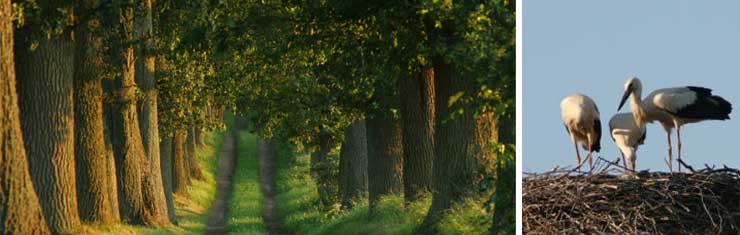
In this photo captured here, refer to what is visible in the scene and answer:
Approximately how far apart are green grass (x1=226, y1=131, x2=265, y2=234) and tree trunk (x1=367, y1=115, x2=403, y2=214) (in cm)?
360

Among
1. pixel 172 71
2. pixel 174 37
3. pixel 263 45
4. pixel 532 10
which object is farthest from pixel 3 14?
pixel 172 71

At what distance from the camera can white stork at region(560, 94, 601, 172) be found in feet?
33.5

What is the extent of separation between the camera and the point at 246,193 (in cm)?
3092

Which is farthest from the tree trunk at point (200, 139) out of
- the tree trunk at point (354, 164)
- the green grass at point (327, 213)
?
the tree trunk at point (354, 164)

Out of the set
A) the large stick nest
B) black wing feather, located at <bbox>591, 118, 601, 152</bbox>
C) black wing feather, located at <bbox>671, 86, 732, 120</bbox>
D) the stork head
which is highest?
the stork head

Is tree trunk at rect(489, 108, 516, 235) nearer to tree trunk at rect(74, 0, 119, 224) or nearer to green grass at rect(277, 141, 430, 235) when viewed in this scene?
green grass at rect(277, 141, 430, 235)

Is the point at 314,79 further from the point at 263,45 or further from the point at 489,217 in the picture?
the point at 489,217

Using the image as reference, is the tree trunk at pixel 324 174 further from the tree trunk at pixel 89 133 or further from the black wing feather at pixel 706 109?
the black wing feather at pixel 706 109

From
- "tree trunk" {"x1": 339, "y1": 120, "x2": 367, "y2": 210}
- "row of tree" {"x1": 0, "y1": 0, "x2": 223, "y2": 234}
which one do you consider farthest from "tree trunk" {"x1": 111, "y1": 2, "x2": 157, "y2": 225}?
"tree trunk" {"x1": 339, "y1": 120, "x2": 367, "y2": 210}

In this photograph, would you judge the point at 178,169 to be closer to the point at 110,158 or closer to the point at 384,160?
the point at 110,158

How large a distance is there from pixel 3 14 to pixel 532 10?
5.85 meters

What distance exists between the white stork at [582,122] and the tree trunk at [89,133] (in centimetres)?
903

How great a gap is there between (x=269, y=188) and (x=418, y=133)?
50.9 feet

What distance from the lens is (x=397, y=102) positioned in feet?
61.3
